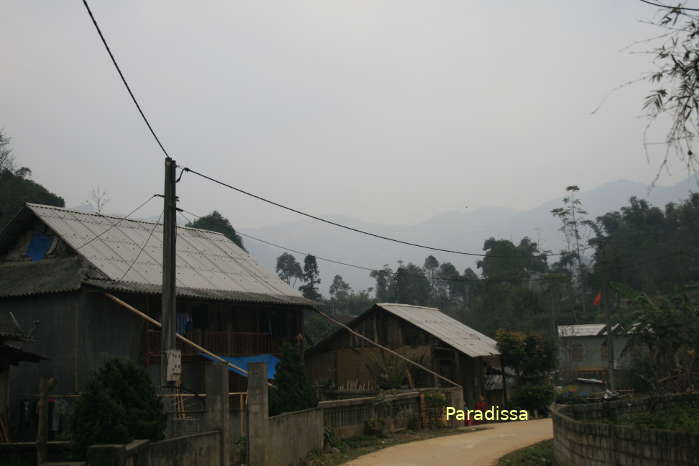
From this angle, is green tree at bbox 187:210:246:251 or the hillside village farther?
green tree at bbox 187:210:246:251

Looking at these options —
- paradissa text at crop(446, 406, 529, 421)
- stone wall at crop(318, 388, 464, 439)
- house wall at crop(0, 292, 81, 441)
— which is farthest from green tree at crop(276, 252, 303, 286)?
house wall at crop(0, 292, 81, 441)

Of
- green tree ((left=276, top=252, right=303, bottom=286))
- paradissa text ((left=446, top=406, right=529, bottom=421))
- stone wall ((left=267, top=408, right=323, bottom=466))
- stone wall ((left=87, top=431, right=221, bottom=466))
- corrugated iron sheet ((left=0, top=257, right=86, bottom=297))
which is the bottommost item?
paradissa text ((left=446, top=406, right=529, bottom=421))

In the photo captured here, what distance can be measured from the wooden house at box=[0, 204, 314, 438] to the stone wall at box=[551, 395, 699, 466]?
13279 mm

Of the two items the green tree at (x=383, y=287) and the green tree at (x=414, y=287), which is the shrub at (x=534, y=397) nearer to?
the green tree at (x=414, y=287)

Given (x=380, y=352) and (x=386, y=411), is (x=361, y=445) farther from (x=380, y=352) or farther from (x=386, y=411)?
(x=380, y=352)

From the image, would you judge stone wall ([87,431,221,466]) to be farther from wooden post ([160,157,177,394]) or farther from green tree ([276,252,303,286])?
green tree ([276,252,303,286])

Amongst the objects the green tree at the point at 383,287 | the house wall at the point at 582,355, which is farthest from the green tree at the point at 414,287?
the house wall at the point at 582,355

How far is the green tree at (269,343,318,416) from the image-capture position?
17.9 meters

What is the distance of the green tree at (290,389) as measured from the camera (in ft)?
58.9

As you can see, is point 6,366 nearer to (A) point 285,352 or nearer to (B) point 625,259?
(A) point 285,352

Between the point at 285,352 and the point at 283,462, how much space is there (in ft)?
14.4

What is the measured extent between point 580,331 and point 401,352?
3223cm

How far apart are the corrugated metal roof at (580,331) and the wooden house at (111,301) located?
34832mm

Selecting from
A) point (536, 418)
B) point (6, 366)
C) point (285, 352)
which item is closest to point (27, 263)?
point (6, 366)
